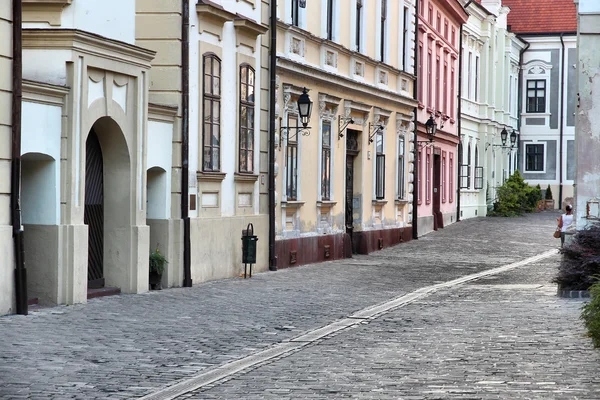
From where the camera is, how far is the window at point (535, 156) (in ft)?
219

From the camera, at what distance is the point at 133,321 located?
14.1 metres

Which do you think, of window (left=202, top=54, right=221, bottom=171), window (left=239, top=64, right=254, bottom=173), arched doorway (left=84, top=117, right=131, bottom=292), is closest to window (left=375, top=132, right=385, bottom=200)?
window (left=239, top=64, right=254, bottom=173)

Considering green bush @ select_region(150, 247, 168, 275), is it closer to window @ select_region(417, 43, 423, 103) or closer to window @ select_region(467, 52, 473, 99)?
window @ select_region(417, 43, 423, 103)

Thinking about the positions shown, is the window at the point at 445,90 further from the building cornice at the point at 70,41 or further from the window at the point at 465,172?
the building cornice at the point at 70,41

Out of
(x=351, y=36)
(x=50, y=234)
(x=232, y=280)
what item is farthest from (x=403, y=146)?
(x=50, y=234)

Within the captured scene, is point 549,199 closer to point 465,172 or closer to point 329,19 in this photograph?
point 465,172

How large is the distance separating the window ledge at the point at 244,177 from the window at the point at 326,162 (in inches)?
184

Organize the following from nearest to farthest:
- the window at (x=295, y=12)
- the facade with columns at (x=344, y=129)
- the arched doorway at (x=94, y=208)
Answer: the arched doorway at (x=94, y=208) < the facade with columns at (x=344, y=129) < the window at (x=295, y=12)

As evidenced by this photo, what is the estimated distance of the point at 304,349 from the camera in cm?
1221

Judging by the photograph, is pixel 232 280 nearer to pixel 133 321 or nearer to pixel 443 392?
pixel 133 321

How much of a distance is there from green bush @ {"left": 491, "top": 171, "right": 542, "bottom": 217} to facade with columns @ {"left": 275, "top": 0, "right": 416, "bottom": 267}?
16752 millimetres

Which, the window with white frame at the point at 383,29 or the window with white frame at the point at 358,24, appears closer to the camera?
the window with white frame at the point at 358,24

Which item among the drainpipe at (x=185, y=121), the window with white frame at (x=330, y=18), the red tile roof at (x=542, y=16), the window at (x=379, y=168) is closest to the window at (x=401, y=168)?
the window at (x=379, y=168)

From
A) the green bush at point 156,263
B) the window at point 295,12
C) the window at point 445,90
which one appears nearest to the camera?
the green bush at point 156,263
